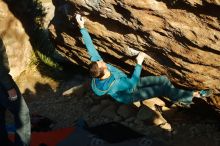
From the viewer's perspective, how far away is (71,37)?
23.4 ft

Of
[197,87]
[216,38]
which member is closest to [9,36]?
[197,87]

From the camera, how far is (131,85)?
19.9 ft

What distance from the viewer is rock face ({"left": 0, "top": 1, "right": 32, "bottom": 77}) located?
29.1 ft

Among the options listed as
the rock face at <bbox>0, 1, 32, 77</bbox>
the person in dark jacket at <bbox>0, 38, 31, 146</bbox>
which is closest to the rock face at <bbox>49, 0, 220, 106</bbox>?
the person in dark jacket at <bbox>0, 38, 31, 146</bbox>

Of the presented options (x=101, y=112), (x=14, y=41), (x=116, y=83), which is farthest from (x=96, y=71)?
(x=14, y=41)

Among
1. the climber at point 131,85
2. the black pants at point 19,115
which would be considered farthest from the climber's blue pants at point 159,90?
the black pants at point 19,115

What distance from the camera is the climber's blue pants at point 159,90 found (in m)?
6.21

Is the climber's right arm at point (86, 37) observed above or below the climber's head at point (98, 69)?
above

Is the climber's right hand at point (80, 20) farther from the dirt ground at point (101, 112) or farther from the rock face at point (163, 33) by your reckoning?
the dirt ground at point (101, 112)

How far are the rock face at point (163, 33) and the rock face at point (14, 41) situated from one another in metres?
2.32

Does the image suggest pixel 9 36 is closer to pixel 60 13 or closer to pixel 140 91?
pixel 60 13

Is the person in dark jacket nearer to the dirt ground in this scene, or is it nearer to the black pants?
the black pants

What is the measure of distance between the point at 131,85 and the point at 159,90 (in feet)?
1.45

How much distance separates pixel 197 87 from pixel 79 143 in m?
1.82
